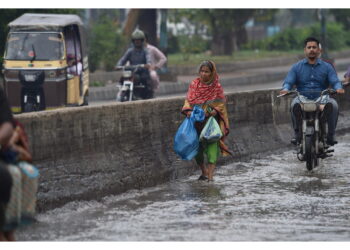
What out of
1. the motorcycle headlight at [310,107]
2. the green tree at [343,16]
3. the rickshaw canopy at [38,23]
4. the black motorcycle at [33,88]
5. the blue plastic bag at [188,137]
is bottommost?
the green tree at [343,16]

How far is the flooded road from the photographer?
891 cm

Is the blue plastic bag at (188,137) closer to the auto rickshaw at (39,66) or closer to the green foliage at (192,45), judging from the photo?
the auto rickshaw at (39,66)

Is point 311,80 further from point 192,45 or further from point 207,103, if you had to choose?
point 192,45

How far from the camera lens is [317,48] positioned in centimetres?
1354

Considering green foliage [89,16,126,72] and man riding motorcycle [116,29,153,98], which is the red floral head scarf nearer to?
man riding motorcycle [116,29,153,98]

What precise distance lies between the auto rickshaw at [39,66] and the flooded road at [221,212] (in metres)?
7.96

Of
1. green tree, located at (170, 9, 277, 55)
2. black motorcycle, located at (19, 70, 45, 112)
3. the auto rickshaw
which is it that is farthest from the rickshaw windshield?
green tree, located at (170, 9, 277, 55)

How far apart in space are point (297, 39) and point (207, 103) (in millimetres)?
38057

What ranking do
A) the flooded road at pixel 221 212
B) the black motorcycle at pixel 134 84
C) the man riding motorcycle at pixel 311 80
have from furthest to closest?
the black motorcycle at pixel 134 84 < the man riding motorcycle at pixel 311 80 < the flooded road at pixel 221 212

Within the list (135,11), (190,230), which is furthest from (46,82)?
(135,11)

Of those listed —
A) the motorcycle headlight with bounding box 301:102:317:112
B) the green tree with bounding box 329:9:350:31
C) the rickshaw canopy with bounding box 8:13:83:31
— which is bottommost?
the green tree with bounding box 329:9:350:31

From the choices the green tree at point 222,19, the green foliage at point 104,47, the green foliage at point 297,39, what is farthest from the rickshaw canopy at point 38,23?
the green foliage at point 297,39

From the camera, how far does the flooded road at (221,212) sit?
891 centimetres

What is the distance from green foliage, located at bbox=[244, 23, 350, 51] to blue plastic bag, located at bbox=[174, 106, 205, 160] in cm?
3800
